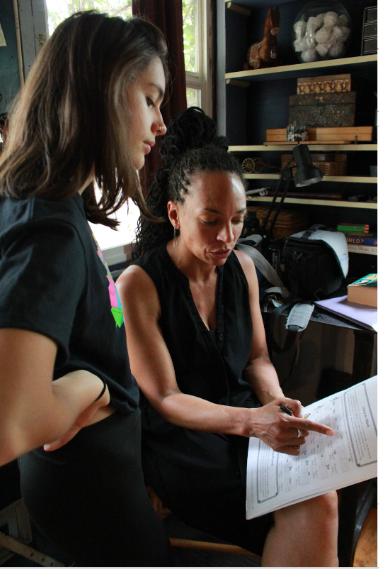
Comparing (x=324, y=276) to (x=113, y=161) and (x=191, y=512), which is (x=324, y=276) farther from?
(x=113, y=161)

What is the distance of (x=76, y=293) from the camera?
57 centimetres

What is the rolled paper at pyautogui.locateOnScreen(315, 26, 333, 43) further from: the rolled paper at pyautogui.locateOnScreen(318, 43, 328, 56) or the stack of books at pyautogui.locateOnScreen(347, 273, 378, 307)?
the stack of books at pyautogui.locateOnScreen(347, 273, 378, 307)

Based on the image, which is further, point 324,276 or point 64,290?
point 324,276

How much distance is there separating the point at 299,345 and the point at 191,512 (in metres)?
1.30

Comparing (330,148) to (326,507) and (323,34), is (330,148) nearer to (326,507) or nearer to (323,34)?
(323,34)

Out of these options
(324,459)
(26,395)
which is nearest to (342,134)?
(324,459)

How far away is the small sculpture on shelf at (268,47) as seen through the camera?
2.42m

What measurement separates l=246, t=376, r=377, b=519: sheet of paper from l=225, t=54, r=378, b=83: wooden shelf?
5.54ft

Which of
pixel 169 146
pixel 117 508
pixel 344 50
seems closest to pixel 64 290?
pixel 117 508

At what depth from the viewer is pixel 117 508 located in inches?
31.4

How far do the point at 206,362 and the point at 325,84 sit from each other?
1.70 meters

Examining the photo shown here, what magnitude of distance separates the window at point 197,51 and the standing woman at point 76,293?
211 cm

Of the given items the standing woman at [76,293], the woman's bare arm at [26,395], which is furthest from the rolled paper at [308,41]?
the woman's bare arm at [26,395]

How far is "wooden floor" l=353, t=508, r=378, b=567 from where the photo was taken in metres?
1.56
